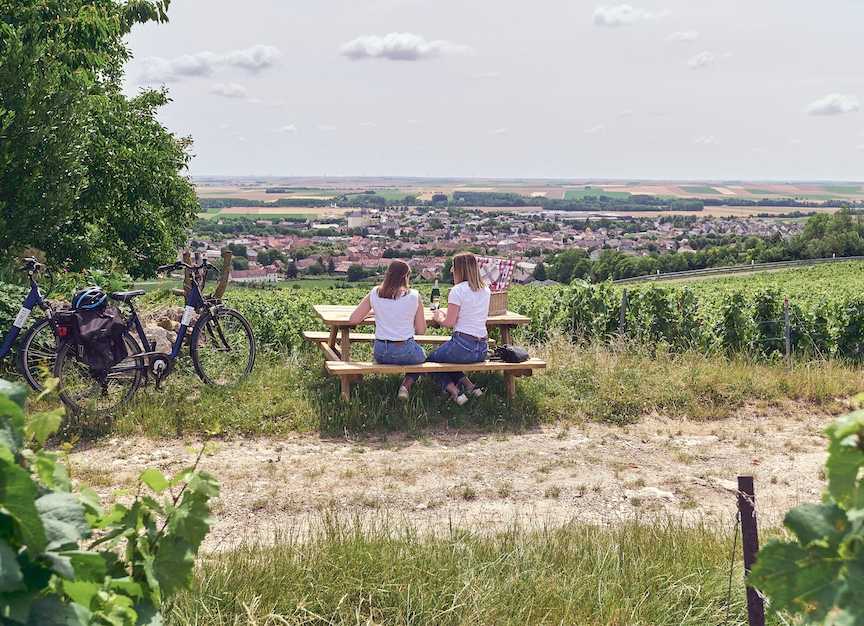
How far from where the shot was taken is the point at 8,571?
48.8 inches

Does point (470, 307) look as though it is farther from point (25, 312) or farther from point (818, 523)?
point (818, 523)

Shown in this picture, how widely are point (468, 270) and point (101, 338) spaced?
3382 millimetres

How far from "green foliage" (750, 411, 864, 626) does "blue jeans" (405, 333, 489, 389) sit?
6.05 metres

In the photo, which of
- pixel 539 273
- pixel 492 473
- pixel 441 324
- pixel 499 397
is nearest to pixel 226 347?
pixel 441 324

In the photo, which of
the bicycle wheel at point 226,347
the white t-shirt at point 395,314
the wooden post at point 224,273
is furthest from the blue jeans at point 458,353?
the wooden post at point 224,273

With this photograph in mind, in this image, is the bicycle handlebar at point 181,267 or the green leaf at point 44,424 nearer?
the green leaf at point 44,424

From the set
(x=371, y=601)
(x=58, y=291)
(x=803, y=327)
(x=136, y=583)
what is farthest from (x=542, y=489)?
(x=803, y=327)

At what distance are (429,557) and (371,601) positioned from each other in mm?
411

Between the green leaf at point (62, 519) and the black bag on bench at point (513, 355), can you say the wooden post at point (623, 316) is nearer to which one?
the black bag on bench at point (513, 355)

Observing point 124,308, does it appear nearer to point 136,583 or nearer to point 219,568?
point 219,568

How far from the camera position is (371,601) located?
3.35 metres

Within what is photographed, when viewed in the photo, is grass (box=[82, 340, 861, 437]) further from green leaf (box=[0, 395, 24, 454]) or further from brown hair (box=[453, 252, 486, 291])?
green leaf (box=[0, 395, 24, 454])

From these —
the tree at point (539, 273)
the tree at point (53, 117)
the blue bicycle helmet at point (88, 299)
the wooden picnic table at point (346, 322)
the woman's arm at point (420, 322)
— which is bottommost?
the tree at point (539, 273)

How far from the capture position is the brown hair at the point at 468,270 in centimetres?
761
